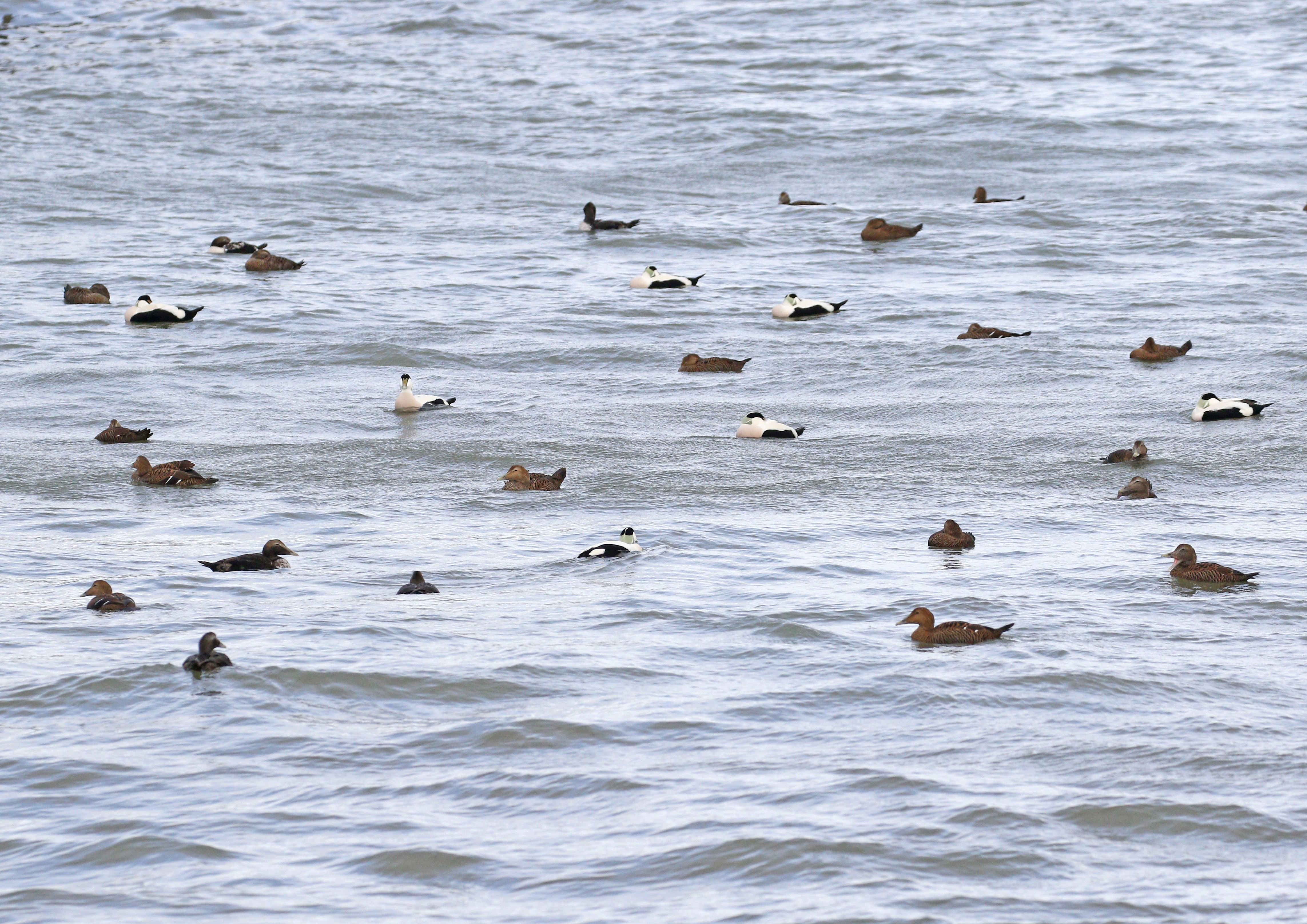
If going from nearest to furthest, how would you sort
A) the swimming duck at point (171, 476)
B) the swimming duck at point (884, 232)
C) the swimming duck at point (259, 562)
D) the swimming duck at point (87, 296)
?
the swimming duck at point (259, 562) < the swimming duck at point (171, 476) < the swimming duck at point (87, 296) < the swimming duck at point (884, 232)

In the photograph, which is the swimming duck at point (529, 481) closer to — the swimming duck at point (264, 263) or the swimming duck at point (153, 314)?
the swimming duck at point (153, 314)

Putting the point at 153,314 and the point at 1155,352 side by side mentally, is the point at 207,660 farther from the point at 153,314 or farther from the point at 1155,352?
the point at 153,314

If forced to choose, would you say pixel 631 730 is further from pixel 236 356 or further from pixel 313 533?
pixel 236 356

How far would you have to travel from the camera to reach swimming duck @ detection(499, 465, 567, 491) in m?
14.7

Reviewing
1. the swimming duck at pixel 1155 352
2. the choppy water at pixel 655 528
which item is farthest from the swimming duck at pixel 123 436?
the swimming duck at pixel 1155 352

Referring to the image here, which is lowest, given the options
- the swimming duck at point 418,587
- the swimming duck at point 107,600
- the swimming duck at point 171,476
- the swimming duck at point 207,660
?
the swimming duck at point 171,476

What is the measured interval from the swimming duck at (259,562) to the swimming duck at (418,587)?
1.10 m

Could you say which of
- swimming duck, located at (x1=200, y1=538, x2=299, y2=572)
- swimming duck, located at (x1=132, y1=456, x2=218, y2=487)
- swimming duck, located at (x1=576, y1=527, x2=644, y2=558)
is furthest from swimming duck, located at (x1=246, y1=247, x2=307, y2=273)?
swimming duck, located at (x1=576, y1=527, x2=644, y2=558)

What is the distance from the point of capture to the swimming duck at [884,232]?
86.3ft

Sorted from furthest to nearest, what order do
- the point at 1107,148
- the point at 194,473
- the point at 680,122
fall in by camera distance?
the point at 680,122, the point at 1107,148, the point at 194,473

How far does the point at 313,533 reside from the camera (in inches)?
534

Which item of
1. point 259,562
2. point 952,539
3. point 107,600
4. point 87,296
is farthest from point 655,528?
point 87,296

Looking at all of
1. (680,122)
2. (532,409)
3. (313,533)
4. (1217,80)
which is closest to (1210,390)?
(532,409)

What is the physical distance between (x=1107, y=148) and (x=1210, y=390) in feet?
52.7
